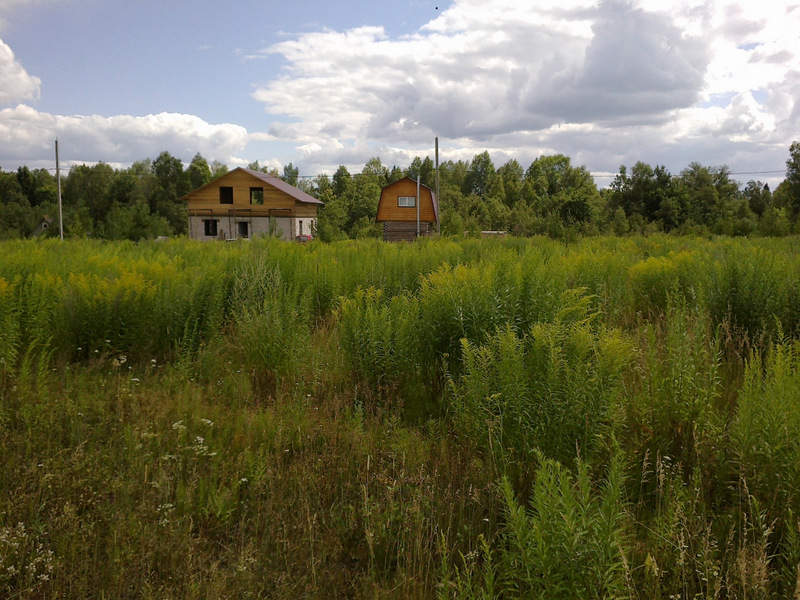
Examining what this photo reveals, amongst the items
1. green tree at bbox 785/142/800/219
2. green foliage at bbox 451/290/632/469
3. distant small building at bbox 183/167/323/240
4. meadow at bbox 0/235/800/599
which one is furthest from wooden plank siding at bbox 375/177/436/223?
green foliage at bbox 451/290/632/469

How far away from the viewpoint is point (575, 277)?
7.39 meters

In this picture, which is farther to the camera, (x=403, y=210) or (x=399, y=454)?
(x=403, y=210)

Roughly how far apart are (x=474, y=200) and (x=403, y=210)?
3312 centimetres

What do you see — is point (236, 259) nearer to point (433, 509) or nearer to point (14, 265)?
point (14, 265)

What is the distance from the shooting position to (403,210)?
162 ft

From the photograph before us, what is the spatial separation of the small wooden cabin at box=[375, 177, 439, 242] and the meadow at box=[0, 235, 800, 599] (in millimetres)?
43789

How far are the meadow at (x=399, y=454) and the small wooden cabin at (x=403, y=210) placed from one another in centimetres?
4379

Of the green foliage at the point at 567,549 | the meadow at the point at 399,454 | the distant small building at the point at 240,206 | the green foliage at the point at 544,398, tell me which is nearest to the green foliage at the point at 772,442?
the meadow at the point at 399,454

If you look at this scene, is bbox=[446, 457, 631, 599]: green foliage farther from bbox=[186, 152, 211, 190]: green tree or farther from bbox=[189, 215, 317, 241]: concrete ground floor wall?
bbox=[186, 152, 211, 190]: green tree

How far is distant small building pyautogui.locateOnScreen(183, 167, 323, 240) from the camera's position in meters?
49.3

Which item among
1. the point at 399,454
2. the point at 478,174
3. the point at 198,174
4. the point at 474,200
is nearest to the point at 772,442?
the point at 399,454

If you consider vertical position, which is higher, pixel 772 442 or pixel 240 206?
pixel 240 206

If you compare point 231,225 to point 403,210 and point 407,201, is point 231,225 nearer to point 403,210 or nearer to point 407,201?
point 403,210

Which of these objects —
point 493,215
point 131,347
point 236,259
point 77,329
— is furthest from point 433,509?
point 493,215
